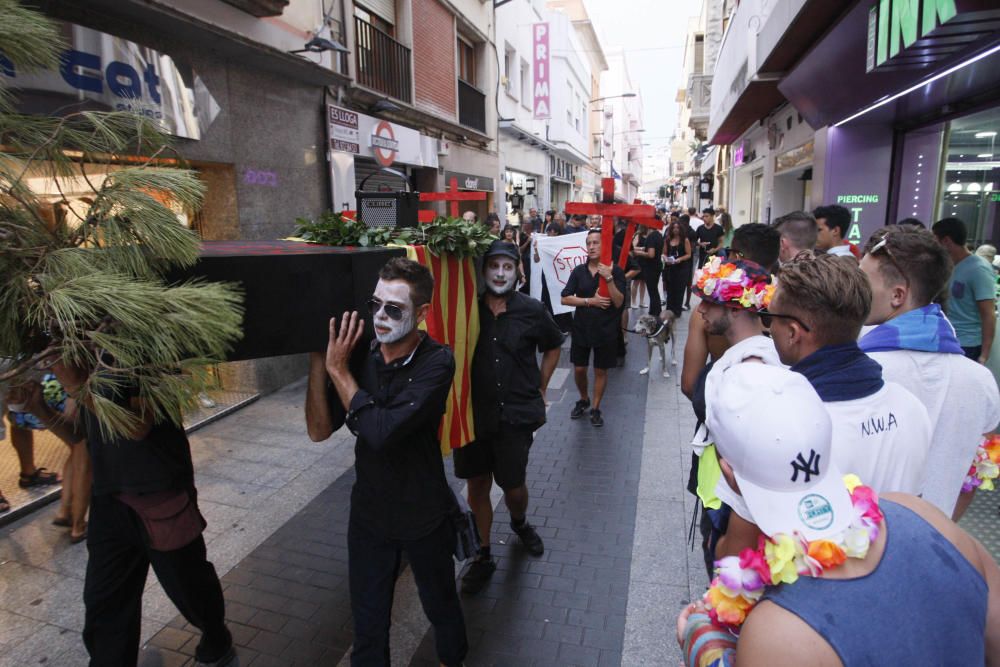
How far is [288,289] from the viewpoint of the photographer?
89.0 inches

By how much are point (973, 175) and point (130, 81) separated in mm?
10085

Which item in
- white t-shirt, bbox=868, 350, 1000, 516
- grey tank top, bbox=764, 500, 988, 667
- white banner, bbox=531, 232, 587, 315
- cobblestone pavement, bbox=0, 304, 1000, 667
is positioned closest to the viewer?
grey tank top, bbox=764, 500, 988, 667

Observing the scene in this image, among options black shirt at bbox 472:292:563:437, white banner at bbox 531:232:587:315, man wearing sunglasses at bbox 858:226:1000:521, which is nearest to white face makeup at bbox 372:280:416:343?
black shirt at bbox 472:292:563:437

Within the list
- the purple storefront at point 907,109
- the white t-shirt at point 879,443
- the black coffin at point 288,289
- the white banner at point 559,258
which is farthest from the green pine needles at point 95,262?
the white banner at point 559,258

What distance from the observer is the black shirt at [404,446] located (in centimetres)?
243

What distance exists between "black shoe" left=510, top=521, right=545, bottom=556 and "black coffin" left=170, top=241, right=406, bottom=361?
2.06m

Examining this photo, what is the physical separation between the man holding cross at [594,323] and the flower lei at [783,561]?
4.79 meters

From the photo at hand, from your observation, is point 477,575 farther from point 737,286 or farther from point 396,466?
point 737,286

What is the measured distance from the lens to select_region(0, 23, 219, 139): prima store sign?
4.82 m

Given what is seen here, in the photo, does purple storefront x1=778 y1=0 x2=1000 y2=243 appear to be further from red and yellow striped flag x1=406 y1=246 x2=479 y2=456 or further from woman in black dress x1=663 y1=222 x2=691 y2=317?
red and yellow striped flag x1=406 y1=246 x2=479 y2=456

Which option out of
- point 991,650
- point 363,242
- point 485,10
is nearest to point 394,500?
point 363,242

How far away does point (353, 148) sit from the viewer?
925 cm

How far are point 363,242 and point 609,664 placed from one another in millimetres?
2358

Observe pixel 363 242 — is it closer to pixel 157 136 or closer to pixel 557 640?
pixel 157 136
